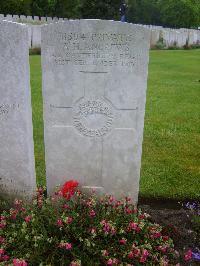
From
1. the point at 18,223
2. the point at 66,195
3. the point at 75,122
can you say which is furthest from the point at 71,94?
the point at 18,223

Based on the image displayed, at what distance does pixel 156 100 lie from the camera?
10750mm

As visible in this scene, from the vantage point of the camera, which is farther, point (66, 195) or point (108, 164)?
point (108, 164)

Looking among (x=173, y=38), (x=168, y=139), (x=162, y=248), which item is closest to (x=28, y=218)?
(x=162, y=248)

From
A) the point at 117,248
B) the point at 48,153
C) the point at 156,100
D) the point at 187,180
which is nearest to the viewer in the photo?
the point at 117,248

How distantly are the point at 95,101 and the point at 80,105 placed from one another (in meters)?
0.15

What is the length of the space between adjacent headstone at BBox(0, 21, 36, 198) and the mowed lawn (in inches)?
38.1

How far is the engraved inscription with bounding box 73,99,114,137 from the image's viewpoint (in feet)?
14.4

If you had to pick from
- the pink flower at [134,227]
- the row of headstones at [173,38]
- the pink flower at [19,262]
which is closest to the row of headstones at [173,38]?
the row of headstones at [173,38]

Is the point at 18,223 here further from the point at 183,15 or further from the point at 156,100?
the point at 183,15

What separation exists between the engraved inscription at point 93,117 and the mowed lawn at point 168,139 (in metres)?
1.34

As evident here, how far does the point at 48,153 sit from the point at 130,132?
34.6 inches

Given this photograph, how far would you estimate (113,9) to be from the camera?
39812mm

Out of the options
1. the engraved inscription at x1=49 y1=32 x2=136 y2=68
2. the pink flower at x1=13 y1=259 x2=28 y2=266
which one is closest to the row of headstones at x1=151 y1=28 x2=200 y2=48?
the engraved inscription at x1=49 y1=32 x2=136 y2=68

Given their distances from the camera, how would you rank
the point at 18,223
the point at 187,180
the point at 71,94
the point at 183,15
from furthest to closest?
the point at 183,15
the point at 187,180
the point at 71,94
the point at 18,223
